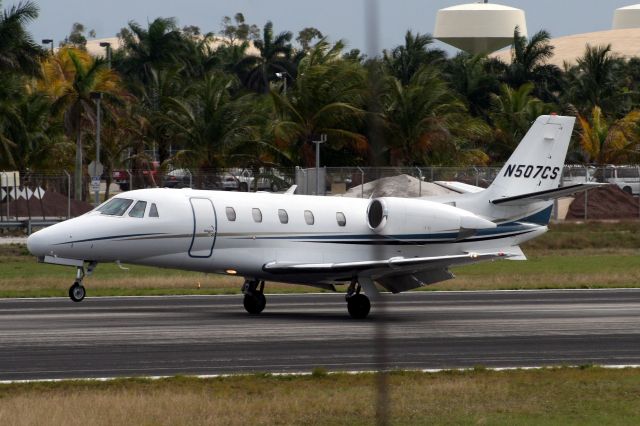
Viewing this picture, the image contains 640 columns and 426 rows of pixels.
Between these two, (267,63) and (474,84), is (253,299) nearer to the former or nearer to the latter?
(474,84)

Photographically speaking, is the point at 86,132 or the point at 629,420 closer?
the point at 629,420

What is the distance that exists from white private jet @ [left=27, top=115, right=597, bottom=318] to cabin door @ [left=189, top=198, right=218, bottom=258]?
2cm

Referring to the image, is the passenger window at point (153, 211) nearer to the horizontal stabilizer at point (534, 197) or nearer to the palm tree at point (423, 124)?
the horizontal stabilizer at point (534, 197)

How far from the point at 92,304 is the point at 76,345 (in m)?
7.84

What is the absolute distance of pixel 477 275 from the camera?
38.5 m

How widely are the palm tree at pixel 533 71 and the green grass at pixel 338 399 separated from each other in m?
73.7

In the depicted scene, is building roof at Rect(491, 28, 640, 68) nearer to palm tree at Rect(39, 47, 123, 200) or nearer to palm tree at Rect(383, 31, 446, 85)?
palm tree at Rect(383, 31, 446, 85)

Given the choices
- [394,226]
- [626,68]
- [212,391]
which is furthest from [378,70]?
[626,68]

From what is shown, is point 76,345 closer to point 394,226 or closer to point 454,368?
point 454,368

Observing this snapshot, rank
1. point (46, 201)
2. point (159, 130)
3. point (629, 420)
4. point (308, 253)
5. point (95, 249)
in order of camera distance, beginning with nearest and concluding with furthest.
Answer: point (629, 420) < point (95, 249) < point (308, 253) < point (46, 201) < point (159, 130)

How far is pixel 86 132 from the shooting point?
6644cm

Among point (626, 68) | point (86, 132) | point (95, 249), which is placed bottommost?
point (95, 249)

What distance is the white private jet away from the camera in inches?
1000

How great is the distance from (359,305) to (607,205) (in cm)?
3463
